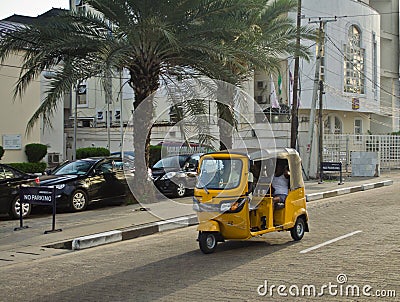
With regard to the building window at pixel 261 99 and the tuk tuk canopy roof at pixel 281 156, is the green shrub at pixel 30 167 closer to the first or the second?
the tuk tuk canopy roof at pixel 281 156

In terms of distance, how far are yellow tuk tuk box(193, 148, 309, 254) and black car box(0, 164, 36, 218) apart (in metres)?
6.04

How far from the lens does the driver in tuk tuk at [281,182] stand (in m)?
10.8

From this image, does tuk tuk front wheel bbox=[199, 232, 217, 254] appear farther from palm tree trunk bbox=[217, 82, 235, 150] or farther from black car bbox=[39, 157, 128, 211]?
black car bbox=[39, 157, 128, 211]

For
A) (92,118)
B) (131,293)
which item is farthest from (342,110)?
(131,293)

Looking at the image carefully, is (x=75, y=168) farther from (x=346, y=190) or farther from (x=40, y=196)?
(x=346, y=190)

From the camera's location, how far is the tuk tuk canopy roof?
10.4 m

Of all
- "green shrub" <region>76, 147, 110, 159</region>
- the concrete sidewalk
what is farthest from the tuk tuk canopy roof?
"green shrub" <region>76, 147, 110, 159</region>

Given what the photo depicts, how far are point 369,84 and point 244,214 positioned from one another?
141 feet

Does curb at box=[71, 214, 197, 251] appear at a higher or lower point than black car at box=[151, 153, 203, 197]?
lower

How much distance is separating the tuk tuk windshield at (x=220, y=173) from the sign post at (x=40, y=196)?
3.81 meters

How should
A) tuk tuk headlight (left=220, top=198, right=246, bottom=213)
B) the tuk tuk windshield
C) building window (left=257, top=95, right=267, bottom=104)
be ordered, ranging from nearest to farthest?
1. tuk tuk headlight (left=220, top=198, right=246, bottom=213)
2. the tuk tuk windshield
3. building window (left=257, top=95, right=267, bottom=104)

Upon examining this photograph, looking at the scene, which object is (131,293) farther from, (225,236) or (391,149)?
(391,149)

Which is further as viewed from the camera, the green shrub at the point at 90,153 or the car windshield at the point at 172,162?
the green shrub at the point at 90,153

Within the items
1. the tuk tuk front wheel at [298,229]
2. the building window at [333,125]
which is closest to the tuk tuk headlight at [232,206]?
the tuk tuk front wheel at [298,229]
